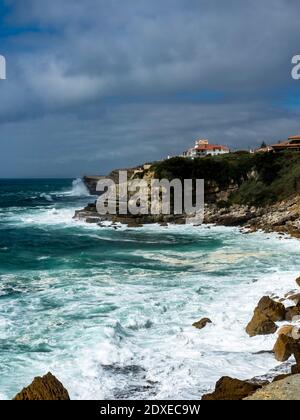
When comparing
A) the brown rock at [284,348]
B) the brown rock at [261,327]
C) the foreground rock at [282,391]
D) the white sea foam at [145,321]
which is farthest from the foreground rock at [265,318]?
the foreground rock at [282,391]

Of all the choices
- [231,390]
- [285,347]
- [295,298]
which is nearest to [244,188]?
[295,298]

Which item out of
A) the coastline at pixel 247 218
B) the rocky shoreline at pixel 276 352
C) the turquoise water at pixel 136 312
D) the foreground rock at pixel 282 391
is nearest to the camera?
the foreground rock at pixel 282 391

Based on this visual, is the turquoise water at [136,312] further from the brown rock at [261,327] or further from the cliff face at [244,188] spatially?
the cliff face at [244,188]

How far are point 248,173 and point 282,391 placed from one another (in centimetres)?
5404

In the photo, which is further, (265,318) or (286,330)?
(265,318)

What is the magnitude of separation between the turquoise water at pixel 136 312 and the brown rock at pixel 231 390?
1047 mm

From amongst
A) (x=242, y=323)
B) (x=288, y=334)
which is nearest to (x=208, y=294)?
(x=242, y=323)

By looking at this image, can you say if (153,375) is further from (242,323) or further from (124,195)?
(124,195)

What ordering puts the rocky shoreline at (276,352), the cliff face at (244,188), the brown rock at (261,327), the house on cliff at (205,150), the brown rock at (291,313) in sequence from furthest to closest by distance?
the house on cliff at (205,150) < the cliff face at (244,188) < the brown rock at (291,313) < the brown rock at (261,327) < the rocky shoreline at (276,352)

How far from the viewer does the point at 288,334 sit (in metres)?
17.1

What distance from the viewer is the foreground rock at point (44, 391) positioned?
1186 cm

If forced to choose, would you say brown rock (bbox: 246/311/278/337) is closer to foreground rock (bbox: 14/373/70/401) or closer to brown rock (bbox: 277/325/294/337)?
brown rock (bbox: 277/325/294/337)

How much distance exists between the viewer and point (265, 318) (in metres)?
18.5

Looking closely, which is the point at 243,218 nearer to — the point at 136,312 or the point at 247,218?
the point at 247,218
